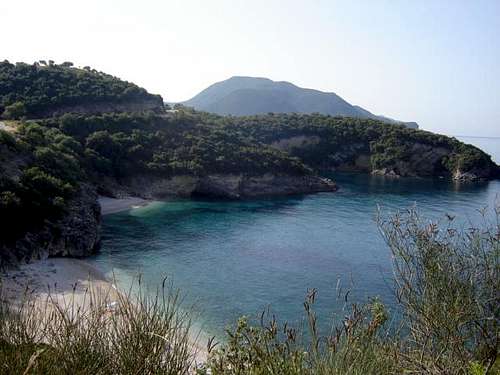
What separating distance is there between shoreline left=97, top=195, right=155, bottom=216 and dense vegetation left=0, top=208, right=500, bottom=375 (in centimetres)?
4051

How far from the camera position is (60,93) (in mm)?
65812

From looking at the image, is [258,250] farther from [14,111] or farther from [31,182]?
[14,111]

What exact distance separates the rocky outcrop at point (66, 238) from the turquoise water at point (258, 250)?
1.56 m

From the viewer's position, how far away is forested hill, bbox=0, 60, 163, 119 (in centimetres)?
6222

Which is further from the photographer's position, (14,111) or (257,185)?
(257,185)

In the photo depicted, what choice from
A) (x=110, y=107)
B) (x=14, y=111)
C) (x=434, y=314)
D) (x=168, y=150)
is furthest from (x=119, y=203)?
(x=434, y=314)

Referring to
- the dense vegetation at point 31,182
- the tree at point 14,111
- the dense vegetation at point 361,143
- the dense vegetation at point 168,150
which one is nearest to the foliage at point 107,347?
the dense vegetation at point 31,182

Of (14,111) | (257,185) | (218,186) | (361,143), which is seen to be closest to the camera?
(14,111)

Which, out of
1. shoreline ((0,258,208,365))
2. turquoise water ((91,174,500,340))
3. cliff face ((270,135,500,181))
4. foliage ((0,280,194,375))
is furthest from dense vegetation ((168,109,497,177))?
foliage ((0,280,194,375))

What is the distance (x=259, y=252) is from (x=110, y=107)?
43055mm

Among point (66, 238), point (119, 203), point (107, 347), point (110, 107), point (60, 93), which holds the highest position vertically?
point (60, 93)

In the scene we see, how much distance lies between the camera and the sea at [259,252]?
1024 inches

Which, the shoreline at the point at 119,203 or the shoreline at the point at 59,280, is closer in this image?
the shoreline at the point at 59,280

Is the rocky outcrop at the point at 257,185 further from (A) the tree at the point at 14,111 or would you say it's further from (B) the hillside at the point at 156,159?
(A) the tree at the point at 14,111
